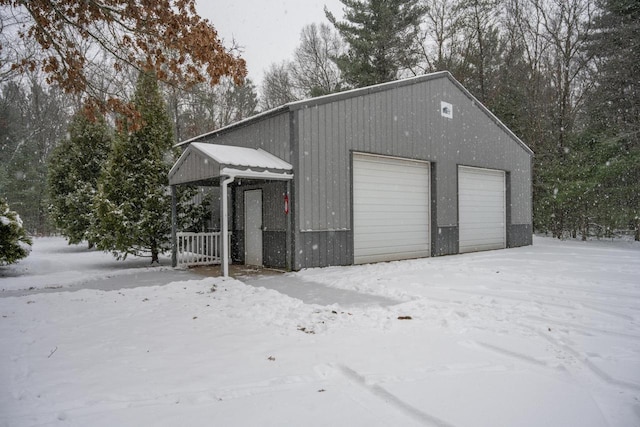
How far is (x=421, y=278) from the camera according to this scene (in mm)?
7285

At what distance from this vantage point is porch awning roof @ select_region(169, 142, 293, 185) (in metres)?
7.53

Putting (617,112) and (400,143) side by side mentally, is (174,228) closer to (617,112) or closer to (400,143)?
(400,143)

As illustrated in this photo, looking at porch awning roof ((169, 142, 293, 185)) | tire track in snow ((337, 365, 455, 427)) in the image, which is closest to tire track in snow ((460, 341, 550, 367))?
tire track in snow ((337, 365, 455, 427))

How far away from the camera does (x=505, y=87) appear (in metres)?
20.2

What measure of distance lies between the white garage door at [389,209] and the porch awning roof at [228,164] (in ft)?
7.30

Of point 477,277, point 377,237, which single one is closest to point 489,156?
point 377,237

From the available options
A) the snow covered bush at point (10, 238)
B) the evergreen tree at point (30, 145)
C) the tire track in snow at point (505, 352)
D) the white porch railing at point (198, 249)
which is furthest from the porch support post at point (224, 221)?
the evergreen tree at point (30, 145)

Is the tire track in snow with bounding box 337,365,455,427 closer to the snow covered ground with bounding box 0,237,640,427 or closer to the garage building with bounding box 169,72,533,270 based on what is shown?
the snow covered ground with bounding box 0,237,640,427

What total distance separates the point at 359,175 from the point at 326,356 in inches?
264

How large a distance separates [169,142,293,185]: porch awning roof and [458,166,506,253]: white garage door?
663 centimetres

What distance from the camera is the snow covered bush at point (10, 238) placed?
27.6 feet

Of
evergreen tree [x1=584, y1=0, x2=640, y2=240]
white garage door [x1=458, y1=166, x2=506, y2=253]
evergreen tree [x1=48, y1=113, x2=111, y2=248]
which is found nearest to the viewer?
white garage door [x1=458, y1=166, x2=506, y2=253]

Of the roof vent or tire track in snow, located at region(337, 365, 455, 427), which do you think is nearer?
tire track in snow, located at region(337, 365, 455, 427)

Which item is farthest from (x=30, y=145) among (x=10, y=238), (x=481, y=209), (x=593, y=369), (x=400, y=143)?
(x=593, y=369)
